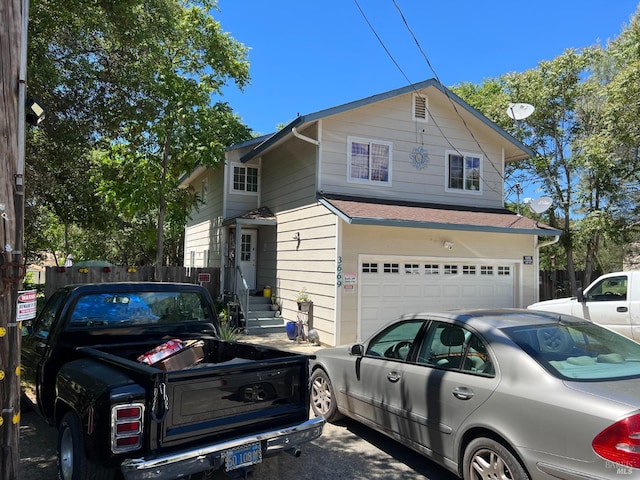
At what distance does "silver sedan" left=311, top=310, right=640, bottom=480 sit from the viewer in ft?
9.43

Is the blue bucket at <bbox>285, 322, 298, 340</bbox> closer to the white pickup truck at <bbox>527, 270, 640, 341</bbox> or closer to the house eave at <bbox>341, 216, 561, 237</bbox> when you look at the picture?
the house eave at <bbox>341, 216, 561, 237</bbox>

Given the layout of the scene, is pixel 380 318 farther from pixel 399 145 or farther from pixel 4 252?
pixel 4 252

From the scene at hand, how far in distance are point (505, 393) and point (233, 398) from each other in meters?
1.97

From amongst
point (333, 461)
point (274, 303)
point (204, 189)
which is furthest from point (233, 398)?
point (204, 189)

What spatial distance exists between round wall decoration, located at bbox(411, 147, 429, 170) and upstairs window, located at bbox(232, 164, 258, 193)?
5.57 metres

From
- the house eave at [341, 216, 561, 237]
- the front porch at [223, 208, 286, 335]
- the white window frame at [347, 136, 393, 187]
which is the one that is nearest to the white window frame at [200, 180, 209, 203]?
the front porch at [223, 208, 286, 335]

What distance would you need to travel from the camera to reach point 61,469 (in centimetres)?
368

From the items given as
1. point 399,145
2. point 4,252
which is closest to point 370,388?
point 4,252

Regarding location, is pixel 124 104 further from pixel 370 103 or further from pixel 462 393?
pixel 462 393

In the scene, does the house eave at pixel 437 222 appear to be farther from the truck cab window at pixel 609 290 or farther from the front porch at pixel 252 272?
the front porch at pixel 252 272

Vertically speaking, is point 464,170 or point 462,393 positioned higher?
point 464,170

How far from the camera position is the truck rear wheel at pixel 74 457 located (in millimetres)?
3209

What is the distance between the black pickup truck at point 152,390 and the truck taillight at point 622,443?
79.9 inches

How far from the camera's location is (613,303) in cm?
984
